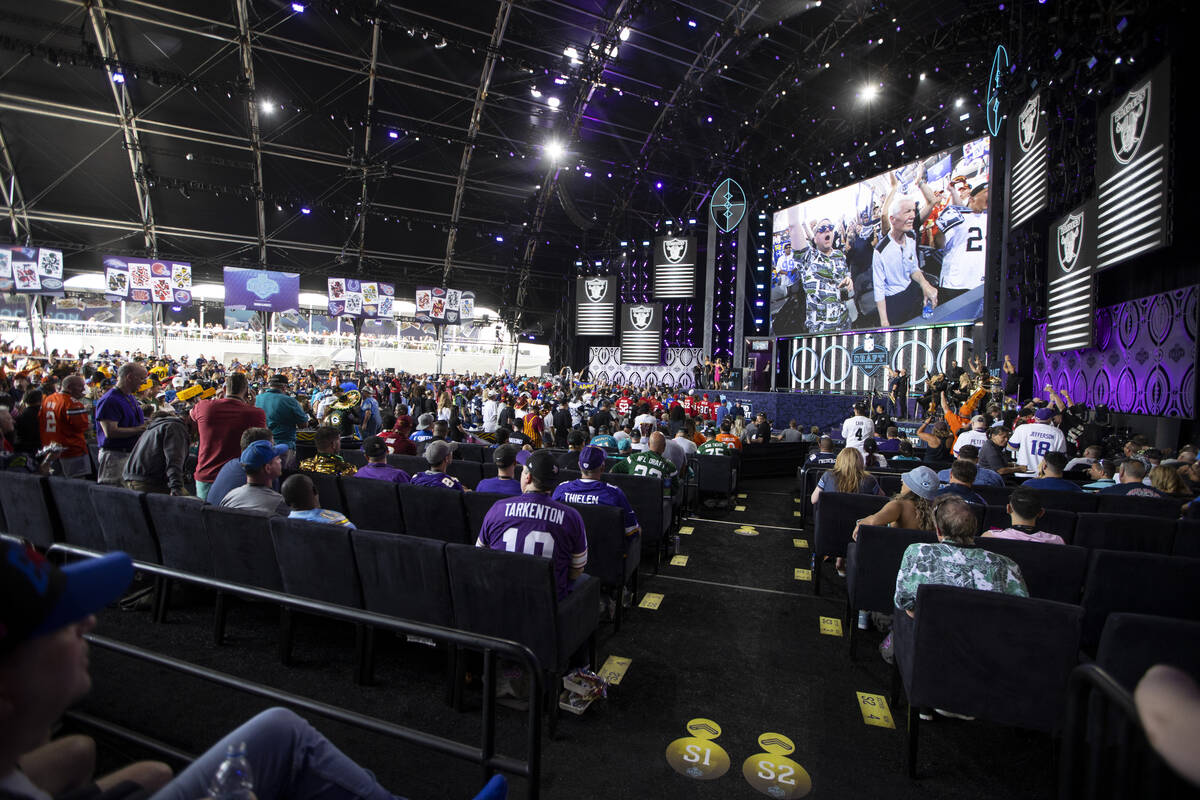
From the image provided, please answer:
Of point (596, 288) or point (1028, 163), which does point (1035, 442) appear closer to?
point (1028, 163)

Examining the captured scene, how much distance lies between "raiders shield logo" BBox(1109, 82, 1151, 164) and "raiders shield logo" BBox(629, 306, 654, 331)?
58.4 ft

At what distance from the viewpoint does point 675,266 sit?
2325cm

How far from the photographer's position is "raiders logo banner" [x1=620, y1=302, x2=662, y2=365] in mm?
24609

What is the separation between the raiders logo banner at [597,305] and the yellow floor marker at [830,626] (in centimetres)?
2159

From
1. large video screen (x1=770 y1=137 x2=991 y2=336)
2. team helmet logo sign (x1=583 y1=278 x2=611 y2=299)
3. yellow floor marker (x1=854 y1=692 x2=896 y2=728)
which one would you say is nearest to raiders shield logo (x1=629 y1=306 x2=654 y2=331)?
team helmet logo sign (x1=583 y1=278 x2=611 y2=299)

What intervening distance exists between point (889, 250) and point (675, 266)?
29.5ft

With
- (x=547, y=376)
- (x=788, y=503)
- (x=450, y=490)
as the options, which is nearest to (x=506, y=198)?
(x=547, y=376)

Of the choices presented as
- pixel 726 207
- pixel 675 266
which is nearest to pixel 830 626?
pixel 726 207

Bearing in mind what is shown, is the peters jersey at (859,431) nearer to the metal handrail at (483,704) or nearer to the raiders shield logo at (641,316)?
the metal handrail at (483,704)

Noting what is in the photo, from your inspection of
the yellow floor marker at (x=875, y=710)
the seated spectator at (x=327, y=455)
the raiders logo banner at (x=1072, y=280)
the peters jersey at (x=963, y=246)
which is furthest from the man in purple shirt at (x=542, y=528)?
the peters jersey at (x=963, y=246)

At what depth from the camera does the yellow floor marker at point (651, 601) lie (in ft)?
14.7

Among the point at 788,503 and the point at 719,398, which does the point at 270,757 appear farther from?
the point at 719,398

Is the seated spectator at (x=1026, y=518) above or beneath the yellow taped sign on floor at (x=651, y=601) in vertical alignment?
above

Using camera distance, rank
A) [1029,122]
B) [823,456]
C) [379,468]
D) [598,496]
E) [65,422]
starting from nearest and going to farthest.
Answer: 1. [598,496]
2. [379,468]
3. [65,422]
4. [823,456]
5. [1029,122]
